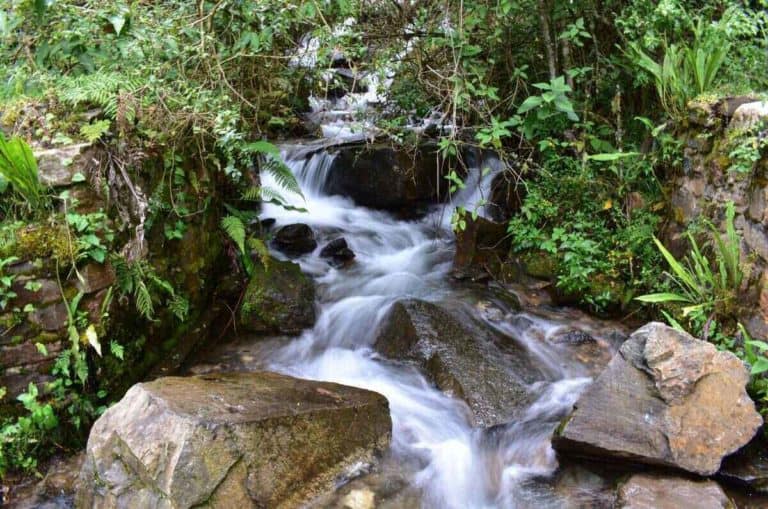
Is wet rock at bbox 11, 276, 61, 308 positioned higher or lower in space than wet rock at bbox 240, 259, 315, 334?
higher

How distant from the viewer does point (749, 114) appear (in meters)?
4.14

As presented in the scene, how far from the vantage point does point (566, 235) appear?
231 inches

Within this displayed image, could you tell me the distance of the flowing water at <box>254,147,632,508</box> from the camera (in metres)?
3.86

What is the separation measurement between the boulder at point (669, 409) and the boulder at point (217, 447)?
1.58 metres

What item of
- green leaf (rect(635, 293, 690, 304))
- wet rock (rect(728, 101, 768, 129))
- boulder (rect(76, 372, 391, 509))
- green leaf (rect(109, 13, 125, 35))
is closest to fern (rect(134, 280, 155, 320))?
boulder (rect(76, 372, 391, 509))

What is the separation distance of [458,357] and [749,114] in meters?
2.94

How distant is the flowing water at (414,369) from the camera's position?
386 cm

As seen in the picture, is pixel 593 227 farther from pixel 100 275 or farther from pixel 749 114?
pixel 100 275

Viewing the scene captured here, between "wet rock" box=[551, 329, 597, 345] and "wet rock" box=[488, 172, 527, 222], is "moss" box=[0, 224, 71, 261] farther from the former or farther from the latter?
"wet rock" box=[488, 172, 527, 222]

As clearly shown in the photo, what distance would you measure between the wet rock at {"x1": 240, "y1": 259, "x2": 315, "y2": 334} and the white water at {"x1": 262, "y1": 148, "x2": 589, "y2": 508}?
7.5 inches

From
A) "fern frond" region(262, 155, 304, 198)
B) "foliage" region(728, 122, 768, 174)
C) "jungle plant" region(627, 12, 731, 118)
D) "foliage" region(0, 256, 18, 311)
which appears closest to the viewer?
"foliage" region(0, 256, 18, 311)

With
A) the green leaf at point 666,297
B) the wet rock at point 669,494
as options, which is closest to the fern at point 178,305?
the wet rock at point 669,494

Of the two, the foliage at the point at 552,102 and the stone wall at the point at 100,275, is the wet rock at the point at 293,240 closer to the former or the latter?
the stone wall at the point at 100,275

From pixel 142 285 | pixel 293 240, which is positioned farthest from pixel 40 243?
pixel 293 240
